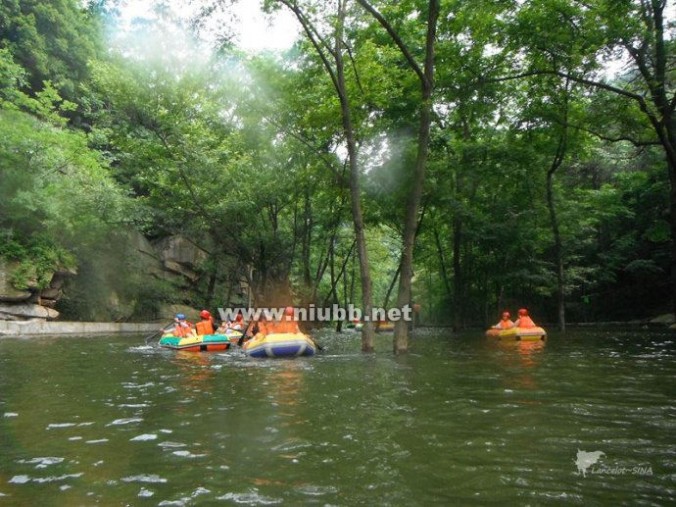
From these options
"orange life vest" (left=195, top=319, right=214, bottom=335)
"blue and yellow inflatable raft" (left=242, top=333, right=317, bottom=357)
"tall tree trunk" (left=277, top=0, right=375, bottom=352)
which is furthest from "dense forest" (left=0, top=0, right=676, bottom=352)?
"orange life vest" (left=195, top=319, right=214, bottom=335)

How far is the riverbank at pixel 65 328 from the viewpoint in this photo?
65.7 ft

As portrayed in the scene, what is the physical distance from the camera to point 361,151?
19219mm

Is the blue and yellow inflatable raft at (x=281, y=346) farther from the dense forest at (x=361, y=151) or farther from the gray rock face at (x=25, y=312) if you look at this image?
the gray rock face at (x=25, y=312)

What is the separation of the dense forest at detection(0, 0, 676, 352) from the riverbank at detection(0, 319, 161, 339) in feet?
3.86

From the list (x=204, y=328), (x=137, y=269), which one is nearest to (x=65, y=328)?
(x=137, y=269)

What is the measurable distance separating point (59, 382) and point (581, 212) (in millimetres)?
21514

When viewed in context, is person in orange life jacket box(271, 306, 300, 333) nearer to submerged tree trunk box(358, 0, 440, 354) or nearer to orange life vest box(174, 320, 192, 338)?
submerged tree trunk box(358, 0, 440, 354)

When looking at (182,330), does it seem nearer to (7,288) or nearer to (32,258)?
(7,288)

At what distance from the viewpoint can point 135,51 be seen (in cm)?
1895

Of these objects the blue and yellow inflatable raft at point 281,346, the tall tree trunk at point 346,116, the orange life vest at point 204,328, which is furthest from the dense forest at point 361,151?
the orange life vest at point 204,328

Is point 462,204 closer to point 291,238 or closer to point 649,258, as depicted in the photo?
point 291,238

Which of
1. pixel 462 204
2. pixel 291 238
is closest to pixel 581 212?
pixel 462 204

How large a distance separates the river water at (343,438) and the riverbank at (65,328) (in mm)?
12865

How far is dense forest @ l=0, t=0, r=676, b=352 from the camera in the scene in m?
13.2
